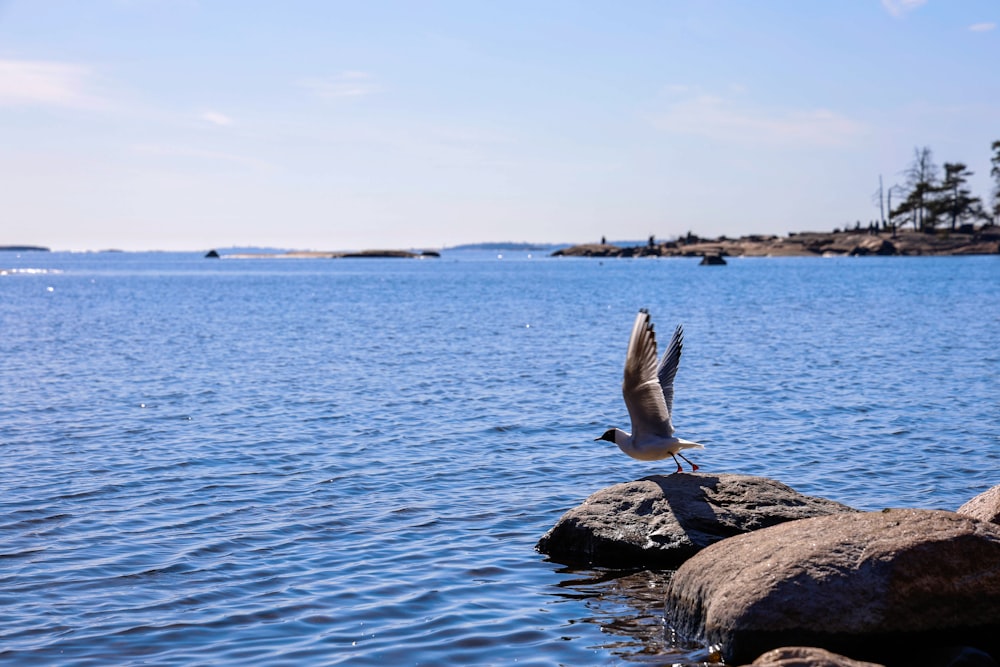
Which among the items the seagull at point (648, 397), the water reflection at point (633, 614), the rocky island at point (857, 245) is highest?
the rocky island at point (857, 245)

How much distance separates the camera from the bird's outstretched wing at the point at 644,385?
11.2 m

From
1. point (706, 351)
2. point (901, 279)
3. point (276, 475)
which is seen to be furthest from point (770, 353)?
point (901, 279)

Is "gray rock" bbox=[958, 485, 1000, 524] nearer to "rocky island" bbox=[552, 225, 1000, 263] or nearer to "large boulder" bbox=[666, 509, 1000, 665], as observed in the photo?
"large boulder" bbox=[666, 509, 1000, 665]

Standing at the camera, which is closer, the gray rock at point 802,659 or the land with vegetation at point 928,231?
the gray rock at point 802,659

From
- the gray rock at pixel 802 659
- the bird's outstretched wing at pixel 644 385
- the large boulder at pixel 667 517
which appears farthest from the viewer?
the bird's outstretched wing at pixel 644 385

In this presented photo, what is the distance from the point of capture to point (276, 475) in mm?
15875

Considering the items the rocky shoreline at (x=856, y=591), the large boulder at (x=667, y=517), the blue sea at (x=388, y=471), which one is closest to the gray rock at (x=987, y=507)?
the large boulder at (x=667, y=517)

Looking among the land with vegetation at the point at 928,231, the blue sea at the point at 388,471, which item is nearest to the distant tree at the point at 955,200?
the land with vegetation at the point at 928,231

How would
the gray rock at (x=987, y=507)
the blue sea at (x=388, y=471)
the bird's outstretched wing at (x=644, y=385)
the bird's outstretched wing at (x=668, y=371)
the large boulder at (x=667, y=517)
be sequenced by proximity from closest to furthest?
the blue sea at (x=388, y=471)
the gray rock at (x=987, y=507)
the large boulder at (x=667, y=517)
the bird's outstretched wing at (x=644, y=385)
the bird's outstretched wing at (x=668, y=371)

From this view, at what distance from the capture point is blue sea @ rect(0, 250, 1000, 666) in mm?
9328

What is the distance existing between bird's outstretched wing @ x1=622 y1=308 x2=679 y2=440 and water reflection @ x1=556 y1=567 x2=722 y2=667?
5.87 ft

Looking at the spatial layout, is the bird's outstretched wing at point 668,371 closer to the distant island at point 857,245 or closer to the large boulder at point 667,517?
the large boulder at point 667,517

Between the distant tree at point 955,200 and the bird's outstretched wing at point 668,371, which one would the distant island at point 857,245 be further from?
the bird's outstretched wing at point 668,371

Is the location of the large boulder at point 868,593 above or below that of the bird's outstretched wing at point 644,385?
below
